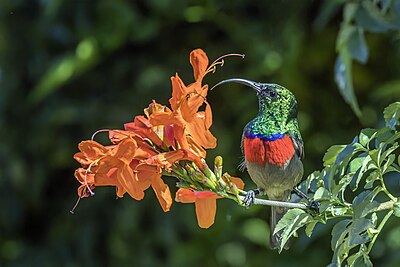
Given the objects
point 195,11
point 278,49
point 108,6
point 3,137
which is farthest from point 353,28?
point 3,137

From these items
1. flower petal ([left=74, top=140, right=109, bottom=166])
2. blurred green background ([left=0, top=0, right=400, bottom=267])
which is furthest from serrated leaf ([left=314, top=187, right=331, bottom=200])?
blurred green background ([left=0, top=0, right=400, bottom=267])

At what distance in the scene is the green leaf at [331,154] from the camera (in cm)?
102

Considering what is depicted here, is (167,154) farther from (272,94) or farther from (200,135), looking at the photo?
(272,94)

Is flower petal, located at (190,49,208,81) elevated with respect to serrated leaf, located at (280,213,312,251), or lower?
elevated

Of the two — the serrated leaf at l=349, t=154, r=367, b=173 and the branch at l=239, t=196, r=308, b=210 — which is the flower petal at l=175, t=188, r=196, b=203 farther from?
the serrated leaf at l=349, t=154, r=367, b=173

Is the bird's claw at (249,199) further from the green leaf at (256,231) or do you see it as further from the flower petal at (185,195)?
the green leaf at (256,231)

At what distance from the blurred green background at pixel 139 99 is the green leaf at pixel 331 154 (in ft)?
3.91

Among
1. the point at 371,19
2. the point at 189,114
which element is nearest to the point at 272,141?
the point at 189,114

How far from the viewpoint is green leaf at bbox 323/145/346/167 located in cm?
102

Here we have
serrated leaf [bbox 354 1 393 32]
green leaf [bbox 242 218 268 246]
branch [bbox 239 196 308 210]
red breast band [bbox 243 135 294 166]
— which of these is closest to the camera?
branch [bbox 239 196 308 210]

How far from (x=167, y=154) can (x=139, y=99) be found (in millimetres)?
1627

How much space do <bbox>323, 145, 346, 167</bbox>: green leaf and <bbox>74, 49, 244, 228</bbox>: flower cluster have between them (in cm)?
18

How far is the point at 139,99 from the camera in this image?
2479 millimetres

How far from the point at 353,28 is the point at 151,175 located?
3.16 ft
